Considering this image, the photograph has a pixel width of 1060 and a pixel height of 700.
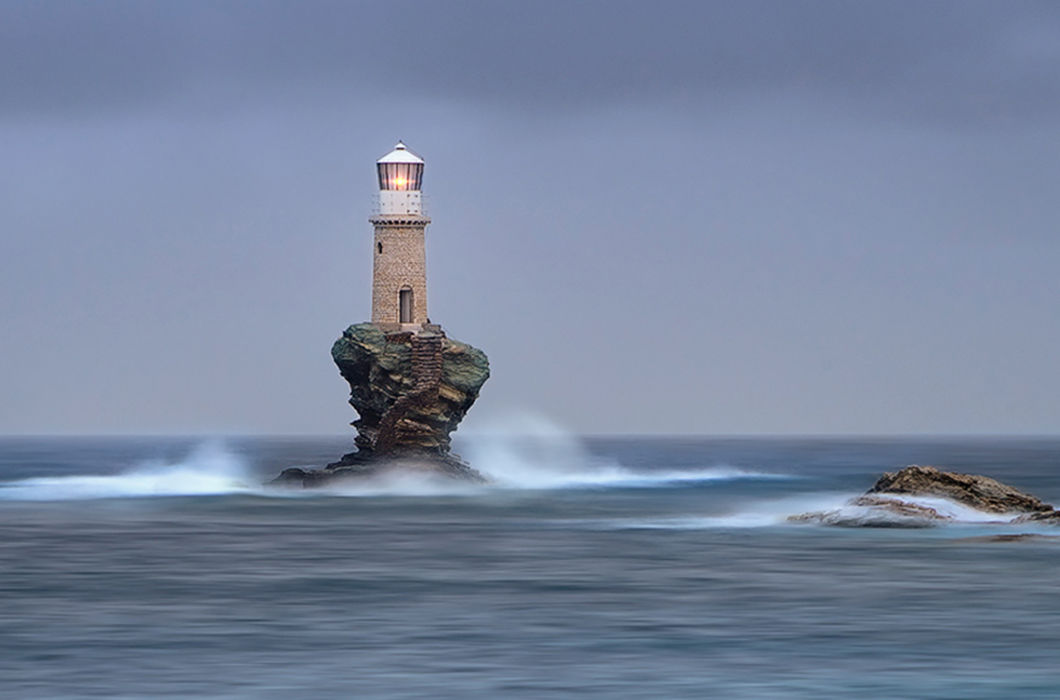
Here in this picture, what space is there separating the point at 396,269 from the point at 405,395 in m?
5.42

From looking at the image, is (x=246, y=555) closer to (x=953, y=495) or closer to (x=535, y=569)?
(x=535, y=569)

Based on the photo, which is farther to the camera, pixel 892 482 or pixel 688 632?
pixel 892 482

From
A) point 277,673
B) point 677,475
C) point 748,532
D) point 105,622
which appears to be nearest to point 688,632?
point 277,673

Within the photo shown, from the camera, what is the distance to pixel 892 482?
54.8 metres

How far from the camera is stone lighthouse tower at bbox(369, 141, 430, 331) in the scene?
260ft

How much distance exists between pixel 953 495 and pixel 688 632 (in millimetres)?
23691

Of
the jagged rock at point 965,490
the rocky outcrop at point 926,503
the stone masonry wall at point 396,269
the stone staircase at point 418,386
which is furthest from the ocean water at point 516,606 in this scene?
the stone masonry wall at point 396,269

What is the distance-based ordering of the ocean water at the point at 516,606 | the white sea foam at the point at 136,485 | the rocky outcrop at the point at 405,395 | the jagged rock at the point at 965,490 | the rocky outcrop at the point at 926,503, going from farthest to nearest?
the white sea foam at the point at 136,485, the rocky outcrop at the point at 405,395, the jagged rock at the point at 965,490, the rocky outcrop at the point at 926,503, the ocean water at the point at 516,606

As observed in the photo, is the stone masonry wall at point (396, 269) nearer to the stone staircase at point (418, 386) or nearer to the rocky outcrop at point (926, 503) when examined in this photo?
the stone staircase at point (418, 386)

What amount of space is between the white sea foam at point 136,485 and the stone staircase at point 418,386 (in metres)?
7.18

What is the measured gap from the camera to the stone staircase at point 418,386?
78188 mm

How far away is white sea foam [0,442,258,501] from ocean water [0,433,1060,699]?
16.3 metres

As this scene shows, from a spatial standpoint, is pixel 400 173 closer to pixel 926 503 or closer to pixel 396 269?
pixel 396 269

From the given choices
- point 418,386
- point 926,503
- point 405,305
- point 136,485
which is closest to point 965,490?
point 926,503
